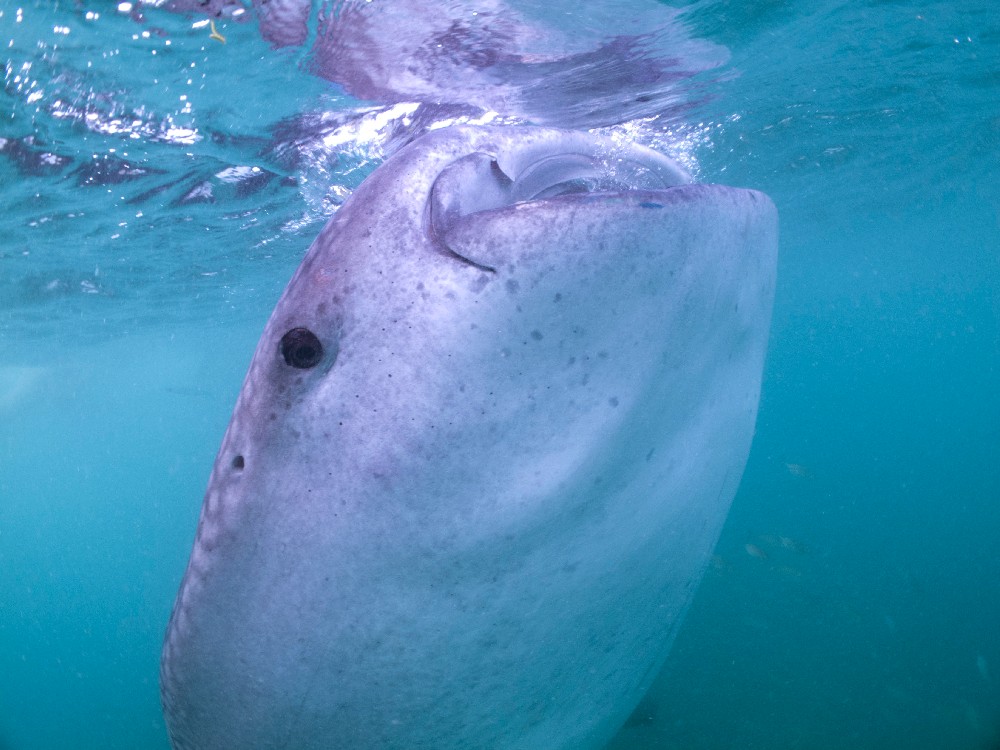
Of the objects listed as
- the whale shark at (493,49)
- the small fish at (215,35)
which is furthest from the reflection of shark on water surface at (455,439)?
the small fish at (215,35)

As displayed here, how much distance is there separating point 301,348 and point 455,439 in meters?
0.43

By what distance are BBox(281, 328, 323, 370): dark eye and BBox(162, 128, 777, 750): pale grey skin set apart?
0.01 meters

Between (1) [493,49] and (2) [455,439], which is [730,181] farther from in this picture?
(2) [455,439]

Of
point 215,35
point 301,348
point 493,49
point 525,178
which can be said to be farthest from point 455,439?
point 493,49

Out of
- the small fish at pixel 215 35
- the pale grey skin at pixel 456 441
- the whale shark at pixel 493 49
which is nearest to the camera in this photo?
the pale grey skin at pixel 456 441

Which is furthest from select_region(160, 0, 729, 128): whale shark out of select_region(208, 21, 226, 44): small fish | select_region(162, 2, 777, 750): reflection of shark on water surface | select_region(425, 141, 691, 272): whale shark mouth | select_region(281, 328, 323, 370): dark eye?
select_region(281, 328, 323, 370): dark eye

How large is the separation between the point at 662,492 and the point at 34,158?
10017mm

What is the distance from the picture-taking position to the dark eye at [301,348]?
4.55 feet

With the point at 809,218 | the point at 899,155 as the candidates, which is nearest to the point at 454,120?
the point at 899,155

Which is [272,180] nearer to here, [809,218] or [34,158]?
[34,158]

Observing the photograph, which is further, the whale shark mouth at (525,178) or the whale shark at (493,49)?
the whale shark at (493,49)

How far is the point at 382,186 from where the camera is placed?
56.1 inches

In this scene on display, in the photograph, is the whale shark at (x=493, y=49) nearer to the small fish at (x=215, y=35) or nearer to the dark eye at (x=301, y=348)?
the small fish at (x=215, y=35)

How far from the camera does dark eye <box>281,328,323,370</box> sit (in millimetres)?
1387
